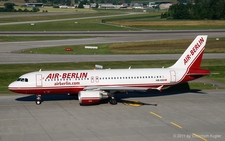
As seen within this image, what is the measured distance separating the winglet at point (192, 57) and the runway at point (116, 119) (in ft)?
13.2

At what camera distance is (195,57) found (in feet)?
171

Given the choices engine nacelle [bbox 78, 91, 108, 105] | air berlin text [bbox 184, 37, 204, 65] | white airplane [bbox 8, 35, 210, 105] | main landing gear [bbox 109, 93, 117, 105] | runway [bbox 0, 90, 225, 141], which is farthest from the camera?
air berlin text [bbox 184, 37, 204, 65]

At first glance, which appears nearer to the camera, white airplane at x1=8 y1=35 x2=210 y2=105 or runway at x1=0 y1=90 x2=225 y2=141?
runway at x1=0 y1=90 x2=225 y2=141

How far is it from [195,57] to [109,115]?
49.3 ft

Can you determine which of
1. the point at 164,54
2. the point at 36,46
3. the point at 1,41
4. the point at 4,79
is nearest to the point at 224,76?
the point at 164,54

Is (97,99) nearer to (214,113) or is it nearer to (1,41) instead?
(214,113)

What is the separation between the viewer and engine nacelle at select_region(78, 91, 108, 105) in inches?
1822

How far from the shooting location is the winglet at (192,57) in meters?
51.7

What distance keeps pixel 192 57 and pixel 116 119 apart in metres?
15.4

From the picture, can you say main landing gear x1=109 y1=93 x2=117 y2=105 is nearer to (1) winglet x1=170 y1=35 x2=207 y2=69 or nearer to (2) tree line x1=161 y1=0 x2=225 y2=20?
(1) winglet x1=170 y1=35 x2=207 y2=69

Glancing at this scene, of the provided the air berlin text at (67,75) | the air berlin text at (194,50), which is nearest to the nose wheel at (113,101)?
the air berlin text at (67,75)

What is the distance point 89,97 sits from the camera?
46312mm

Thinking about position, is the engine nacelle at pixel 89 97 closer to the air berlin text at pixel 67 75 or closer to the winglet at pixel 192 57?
the air berlin text at pixel 67 75

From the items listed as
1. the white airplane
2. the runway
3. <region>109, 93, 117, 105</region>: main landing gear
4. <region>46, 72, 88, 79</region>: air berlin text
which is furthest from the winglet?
<region>46, 72, 88, 79</region>: air berlin text
